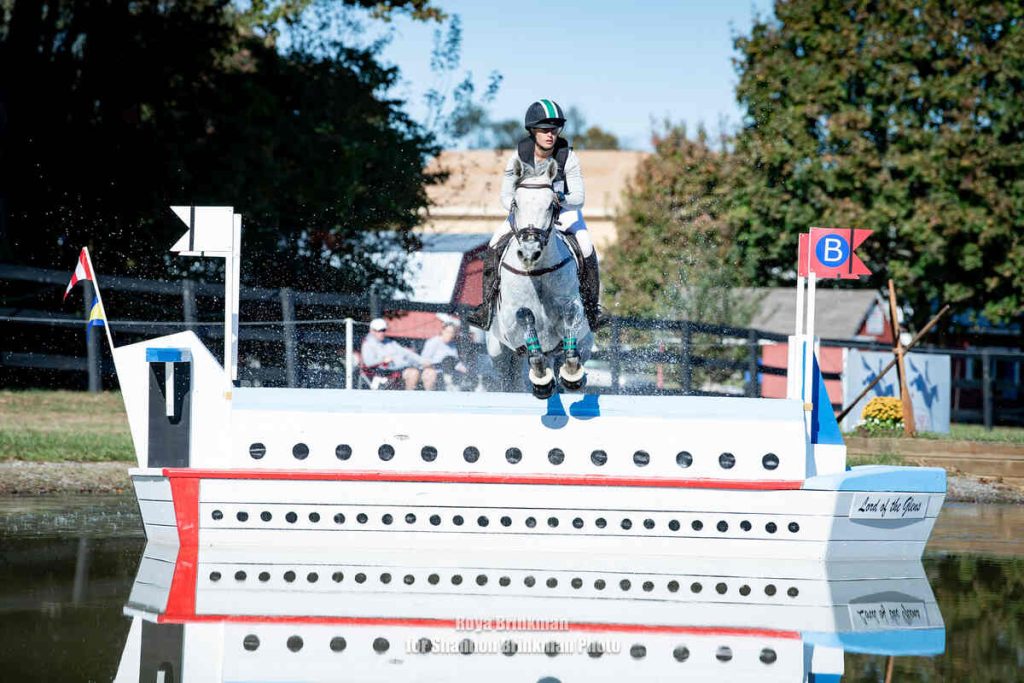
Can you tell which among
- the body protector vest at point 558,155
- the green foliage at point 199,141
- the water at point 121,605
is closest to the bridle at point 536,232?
the body protector vest at point 558,155

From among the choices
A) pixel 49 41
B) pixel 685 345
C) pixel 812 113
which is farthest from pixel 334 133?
pixel 812 113

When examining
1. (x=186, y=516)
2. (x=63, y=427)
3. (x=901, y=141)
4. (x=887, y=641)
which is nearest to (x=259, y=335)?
(x=63, y=427)

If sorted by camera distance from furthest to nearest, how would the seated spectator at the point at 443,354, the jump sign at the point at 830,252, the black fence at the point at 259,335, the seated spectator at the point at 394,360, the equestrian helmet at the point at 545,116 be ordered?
1. the black fence at the point at 259,335
2. the seated spectator at the point at 443,354
3. the seated spectator at the point at 394,360
4. the jump sign at the point at 830,252
5. the equestrian helmet at the point at 545,116

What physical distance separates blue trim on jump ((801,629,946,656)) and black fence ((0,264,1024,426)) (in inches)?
333

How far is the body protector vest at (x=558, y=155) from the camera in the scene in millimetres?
7391

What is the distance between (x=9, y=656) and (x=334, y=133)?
1695cm

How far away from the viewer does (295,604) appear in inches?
237

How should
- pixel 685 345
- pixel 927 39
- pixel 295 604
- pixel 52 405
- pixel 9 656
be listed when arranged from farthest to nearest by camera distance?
pixel 927 39 → pixel 685 345 → pixel 52 405 → pixel 295 604 → pixel 9 656

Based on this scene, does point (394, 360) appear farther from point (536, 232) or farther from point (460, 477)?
point (536, 232)

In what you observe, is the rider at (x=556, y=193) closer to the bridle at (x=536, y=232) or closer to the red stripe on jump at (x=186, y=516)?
the bridle at (x=536, y=232)

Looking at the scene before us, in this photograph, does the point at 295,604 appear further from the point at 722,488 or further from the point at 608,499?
the point at 722,488

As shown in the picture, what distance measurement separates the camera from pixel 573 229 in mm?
7727

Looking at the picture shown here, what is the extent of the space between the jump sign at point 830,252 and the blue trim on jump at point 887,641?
9.99 feet

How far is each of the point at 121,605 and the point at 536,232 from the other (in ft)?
9.21
